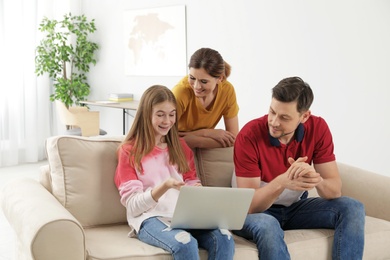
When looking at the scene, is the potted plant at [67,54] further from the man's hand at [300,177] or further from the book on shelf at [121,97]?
the man's hand at [300,177]

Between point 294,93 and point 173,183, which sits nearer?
point 173,183

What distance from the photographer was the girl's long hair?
2.35 metres

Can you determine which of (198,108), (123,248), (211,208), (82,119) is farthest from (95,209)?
(82,119)

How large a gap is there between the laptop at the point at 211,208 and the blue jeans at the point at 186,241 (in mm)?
37

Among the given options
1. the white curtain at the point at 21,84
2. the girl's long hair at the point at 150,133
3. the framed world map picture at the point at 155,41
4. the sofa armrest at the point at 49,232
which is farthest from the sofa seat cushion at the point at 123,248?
the white curtain at the point at 21,84

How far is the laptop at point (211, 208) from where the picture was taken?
6.45 feet

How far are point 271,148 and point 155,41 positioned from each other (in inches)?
136

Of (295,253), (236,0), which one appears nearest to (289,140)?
(295,253)

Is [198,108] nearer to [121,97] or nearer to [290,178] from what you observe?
[290,178]

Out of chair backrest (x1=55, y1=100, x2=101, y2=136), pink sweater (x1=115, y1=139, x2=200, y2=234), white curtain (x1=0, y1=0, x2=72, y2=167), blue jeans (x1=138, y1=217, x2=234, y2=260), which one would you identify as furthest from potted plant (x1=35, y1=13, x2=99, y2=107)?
blue jeans (x1=138, y1=217, x2=234, y2=260)

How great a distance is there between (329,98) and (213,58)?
195cm

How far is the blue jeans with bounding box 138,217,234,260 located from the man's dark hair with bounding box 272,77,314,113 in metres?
0.59

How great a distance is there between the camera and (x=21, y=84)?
19.0ft

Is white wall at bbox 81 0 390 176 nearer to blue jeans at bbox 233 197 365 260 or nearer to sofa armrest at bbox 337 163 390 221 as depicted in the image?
sofa armrest at bbox 337 163 390 221
